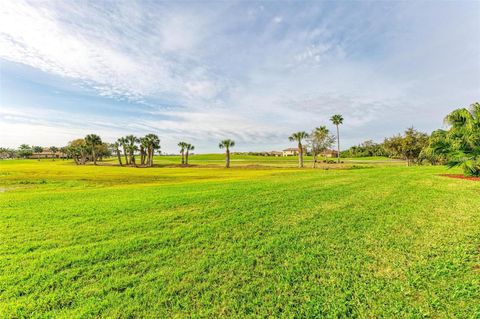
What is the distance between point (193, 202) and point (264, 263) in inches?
276

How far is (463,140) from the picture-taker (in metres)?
15.4

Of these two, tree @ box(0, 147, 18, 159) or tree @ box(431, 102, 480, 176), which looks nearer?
tree @ box(431, 102, 480, 176)

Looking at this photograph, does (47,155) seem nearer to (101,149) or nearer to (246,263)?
(101,149)

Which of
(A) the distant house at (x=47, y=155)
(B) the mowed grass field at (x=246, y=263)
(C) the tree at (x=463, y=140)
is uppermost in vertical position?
(A) the distant house at (x=47, y=155)

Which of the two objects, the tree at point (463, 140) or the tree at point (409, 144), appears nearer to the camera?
the tree at point (463, 140)

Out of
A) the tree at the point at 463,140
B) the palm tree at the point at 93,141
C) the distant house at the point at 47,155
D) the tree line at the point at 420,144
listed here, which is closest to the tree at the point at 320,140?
the tree line at the point at 420,144

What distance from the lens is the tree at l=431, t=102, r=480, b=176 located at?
14590mm

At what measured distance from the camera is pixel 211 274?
479 centimetres

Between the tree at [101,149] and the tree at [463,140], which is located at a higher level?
the tree at [101,149]

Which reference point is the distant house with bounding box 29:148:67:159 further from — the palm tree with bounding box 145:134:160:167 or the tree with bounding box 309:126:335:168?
the tree with bounding box 309:126:335:168

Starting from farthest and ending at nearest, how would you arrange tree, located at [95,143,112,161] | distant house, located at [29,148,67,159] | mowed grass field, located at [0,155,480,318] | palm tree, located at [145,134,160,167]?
distant house, located at [29,148,67,159] < tree, located at [95,143,112,161] < palm tree, located at [145,134,160,167] < mowed grass field, located at [0,155,480,318]

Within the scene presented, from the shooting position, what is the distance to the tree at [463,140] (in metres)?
14.6

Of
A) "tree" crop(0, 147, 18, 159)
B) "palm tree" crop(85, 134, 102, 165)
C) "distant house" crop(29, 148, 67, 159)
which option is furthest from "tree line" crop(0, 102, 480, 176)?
"tree" crop(0, 147, 18, 159)

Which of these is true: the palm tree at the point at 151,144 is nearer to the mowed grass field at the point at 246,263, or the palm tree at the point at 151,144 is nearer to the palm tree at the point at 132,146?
the palm tree at the point at 132,146
